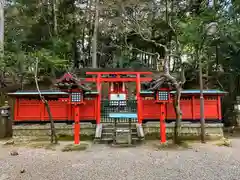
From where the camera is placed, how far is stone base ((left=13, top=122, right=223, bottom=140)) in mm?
9328

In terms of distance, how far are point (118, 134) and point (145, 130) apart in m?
1.32

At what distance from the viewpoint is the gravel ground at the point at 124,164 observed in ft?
16.2

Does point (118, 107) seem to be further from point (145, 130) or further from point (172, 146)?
point (172, 146)

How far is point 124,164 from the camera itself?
19.4ft

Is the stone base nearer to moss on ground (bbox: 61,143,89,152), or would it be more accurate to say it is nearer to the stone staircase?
the stone staircase

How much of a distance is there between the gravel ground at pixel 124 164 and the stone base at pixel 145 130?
147 cm

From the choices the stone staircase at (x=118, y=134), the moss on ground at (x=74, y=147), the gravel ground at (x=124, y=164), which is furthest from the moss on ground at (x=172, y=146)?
the moss on ground at (x=74, y=147)

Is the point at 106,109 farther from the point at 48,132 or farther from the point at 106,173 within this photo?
the point at 106,173

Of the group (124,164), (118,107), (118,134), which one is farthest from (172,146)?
(118,107)

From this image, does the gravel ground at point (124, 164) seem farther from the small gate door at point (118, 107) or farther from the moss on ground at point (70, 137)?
the small gate door at point (118, 107)

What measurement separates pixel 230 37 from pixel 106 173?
10326 mm

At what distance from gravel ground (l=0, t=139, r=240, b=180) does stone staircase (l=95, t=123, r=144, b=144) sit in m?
0.82

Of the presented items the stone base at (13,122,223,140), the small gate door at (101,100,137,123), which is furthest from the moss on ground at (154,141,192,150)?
the small gate door at (101,100,137,123)

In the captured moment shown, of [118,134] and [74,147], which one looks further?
[118,134]
